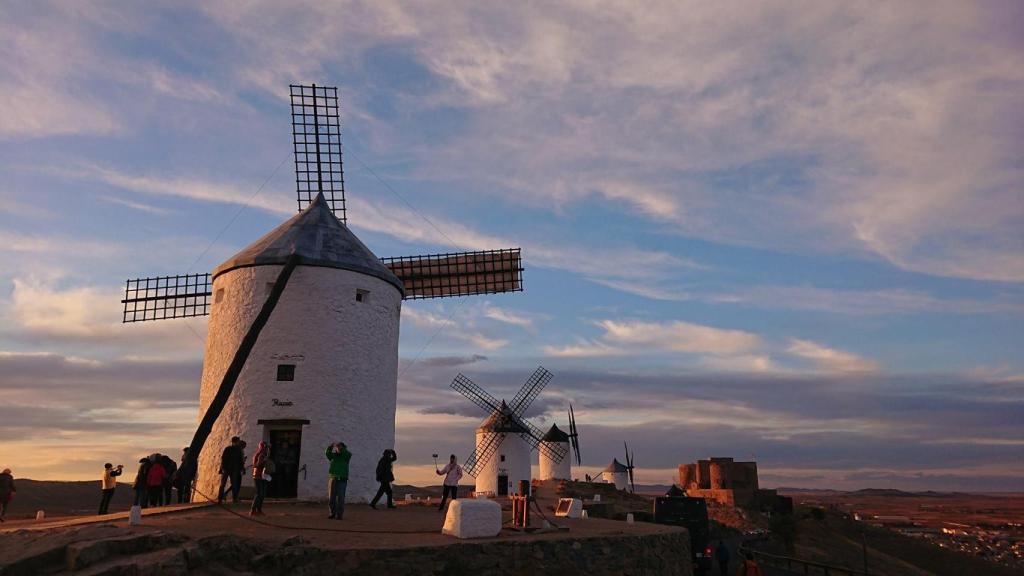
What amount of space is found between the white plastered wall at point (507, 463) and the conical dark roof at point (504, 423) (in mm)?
399

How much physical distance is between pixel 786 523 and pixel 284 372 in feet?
85.5

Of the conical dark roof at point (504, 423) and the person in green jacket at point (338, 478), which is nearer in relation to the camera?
the person in green jacket at point (338, 478)

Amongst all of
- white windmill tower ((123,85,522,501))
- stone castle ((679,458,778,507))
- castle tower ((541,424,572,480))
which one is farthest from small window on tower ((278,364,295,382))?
stone castle ((679,458,778,507))

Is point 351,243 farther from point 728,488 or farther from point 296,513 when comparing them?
point 728,488

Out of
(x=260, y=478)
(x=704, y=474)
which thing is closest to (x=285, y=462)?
(x=260, y=478)

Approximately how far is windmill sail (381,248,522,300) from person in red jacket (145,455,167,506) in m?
10.3

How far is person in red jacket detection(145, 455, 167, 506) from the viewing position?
14.5 m

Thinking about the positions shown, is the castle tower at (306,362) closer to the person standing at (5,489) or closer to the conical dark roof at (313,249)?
the conical dark roof at (313,249)

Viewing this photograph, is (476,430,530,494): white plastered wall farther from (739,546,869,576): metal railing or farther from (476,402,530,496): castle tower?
(739,546,869,576): metal railing

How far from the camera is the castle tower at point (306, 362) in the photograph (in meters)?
16.7

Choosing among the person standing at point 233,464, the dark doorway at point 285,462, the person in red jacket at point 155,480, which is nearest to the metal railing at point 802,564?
the dark doorway at point 285,462

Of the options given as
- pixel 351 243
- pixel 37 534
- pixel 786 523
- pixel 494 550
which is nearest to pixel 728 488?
pixel 786 523

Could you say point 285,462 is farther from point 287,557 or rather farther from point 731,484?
point 731,484

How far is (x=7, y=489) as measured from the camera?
1569 centimetres
